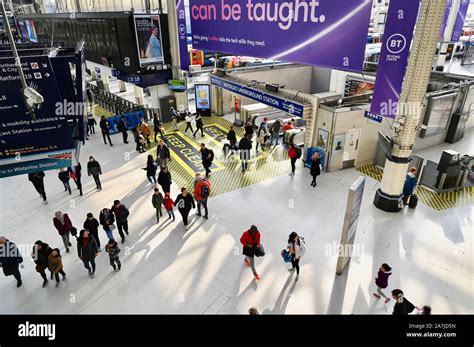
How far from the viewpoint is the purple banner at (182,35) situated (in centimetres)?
1433

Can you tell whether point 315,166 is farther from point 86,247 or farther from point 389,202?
point 86,247

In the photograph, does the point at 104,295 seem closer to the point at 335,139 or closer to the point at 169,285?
the point at 169,285

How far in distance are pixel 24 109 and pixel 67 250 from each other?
444cm

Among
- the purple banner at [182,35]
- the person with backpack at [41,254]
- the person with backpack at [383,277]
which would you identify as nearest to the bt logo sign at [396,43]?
the person with backpack at [383,277]

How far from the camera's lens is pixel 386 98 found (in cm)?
825

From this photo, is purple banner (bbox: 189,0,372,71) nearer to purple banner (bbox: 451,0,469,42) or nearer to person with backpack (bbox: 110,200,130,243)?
person with backpack (bbox: 110,200,130,243)

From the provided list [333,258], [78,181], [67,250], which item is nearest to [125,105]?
[78,181]

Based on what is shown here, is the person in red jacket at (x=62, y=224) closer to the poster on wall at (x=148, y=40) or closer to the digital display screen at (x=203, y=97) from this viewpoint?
the poster on wall at (x=148, y=40)

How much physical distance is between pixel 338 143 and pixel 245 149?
3.27 m

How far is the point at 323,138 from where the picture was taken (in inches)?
451

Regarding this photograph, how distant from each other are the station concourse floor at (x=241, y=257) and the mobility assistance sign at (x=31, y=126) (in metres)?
3.21

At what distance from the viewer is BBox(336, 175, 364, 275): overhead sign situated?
20.7 ft

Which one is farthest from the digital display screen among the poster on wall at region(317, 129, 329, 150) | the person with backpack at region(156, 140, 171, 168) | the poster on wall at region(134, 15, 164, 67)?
the poster on wall at region(317, 129, 329, 150)

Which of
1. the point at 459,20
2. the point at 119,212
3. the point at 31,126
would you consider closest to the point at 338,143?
the point at 119,212
